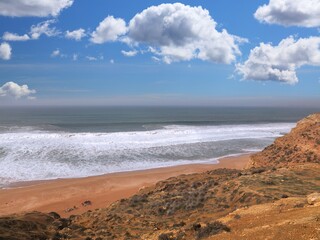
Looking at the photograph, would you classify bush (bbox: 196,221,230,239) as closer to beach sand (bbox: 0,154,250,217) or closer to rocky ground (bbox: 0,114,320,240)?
rocky ground (bbox: 0,114,320,240)

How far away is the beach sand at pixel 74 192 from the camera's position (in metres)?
24.0

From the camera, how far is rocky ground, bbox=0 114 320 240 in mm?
11787

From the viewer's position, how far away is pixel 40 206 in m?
24.3

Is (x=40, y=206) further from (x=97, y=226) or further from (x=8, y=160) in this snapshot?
(x=8, y=160)

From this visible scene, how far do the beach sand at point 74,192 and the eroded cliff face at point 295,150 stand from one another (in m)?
7.70

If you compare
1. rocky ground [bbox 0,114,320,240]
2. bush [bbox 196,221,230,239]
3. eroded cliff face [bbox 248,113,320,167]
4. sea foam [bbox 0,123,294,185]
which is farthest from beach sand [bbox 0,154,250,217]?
bush [bbox 196,221,230,239]

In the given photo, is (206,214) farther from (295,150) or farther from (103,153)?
(103,153)

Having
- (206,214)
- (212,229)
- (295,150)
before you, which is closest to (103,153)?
(295,150)

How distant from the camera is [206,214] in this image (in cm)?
1698

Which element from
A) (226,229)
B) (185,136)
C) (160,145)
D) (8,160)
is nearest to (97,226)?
(226,229)

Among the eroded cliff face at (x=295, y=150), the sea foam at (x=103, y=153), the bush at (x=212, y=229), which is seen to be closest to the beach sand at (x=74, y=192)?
the sea foam at (x=103, y=153)

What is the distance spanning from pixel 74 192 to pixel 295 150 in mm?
19518

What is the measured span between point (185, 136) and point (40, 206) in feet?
130

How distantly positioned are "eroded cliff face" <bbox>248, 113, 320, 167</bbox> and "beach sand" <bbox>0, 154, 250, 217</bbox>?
303 inches
